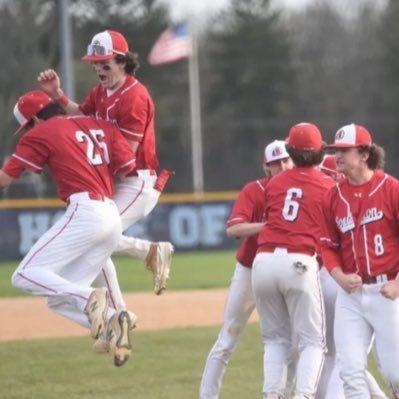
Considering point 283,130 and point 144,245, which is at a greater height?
point 144,245

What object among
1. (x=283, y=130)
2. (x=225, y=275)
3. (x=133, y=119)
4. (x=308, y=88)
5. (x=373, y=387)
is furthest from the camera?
(x=308, y=88)

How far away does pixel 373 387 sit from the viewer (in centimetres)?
830

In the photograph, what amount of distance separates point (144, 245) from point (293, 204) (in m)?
1.50

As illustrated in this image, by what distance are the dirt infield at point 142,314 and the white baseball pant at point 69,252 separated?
485 cm

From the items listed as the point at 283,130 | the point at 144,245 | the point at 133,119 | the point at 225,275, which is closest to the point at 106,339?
the point at 144,245

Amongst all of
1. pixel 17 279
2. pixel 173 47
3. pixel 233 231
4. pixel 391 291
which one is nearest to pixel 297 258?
pixel 233 231

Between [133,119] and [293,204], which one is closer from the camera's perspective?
[293,204]

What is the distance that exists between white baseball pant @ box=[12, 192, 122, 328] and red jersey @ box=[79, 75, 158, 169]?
1.90ft

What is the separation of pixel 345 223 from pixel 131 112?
202 cm

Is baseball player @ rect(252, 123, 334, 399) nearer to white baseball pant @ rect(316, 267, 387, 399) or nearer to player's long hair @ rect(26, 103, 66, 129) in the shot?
white baseball pant @ rect(316, 267, 387, 399)

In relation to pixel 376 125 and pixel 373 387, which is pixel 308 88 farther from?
pixel 373 387

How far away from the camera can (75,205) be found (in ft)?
28.5

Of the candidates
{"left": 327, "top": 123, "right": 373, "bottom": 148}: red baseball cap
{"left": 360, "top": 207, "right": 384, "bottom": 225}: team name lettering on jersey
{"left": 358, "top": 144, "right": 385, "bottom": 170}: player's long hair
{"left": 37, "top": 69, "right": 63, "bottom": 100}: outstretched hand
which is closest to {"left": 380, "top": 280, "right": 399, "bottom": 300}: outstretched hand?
{"left": 360, "top": 207, "right": 384, "bottom": 225}: team name lettering on jersey

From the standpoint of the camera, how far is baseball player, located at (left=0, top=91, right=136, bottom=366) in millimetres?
8453
